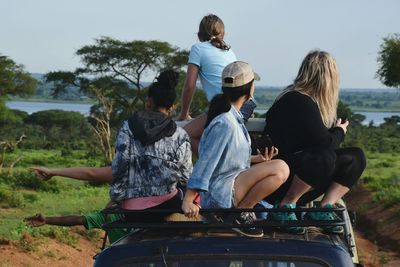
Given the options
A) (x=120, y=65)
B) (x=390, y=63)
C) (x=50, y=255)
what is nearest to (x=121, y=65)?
(x=120, y=65)

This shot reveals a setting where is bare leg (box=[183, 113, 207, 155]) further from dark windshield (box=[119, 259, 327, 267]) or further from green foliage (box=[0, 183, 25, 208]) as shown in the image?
green foliage (box=[0, 183, 25, 208])

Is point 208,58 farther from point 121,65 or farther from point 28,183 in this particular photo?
point 121,65

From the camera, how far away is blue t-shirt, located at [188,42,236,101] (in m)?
5.20

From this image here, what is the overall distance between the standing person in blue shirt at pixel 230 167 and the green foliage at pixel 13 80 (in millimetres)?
31754

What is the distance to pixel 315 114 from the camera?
4230 mm

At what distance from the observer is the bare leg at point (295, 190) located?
166 inches

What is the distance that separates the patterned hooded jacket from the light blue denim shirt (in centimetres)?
22

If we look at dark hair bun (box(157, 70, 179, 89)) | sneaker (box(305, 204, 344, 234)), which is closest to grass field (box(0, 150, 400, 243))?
dark hair bun (box(157, 70, 179, 89))

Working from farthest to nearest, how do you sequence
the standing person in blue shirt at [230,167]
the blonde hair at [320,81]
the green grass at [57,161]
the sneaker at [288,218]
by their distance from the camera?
the green grass at [57,161] < the blonde hair at [320,81] < the standing person in blue shirt at [230,167] < the sneaker at [288,218]

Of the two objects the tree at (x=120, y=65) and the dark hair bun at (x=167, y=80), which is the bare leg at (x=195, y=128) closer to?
the dark hair bun at (x=167, y=80)

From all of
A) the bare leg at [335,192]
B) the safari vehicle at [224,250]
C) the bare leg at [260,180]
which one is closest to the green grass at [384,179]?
the bare leg at [335,192]

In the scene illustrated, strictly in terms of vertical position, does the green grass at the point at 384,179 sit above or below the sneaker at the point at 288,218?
below

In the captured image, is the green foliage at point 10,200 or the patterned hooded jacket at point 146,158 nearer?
the patterned hooded jacket at point 146,158

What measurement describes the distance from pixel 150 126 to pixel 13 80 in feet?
106
